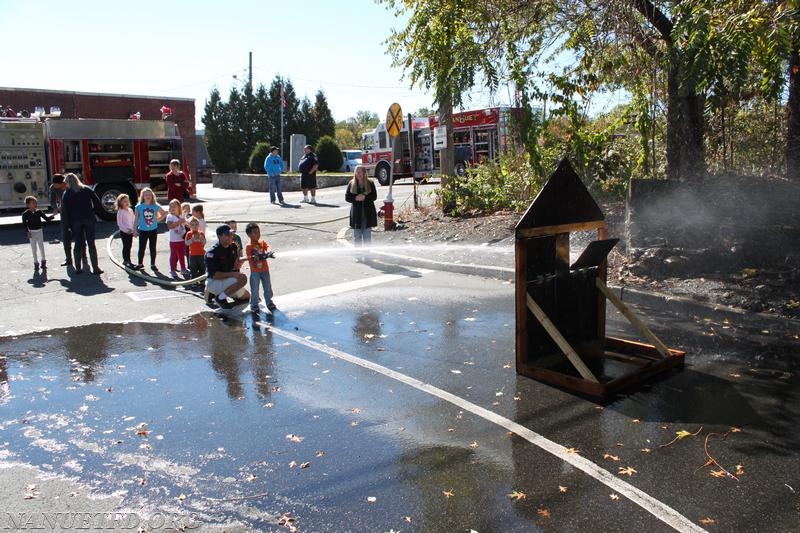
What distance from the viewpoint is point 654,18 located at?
34.3 ft

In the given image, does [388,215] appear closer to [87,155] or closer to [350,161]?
[87,155]

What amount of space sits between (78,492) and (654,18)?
10134 millimetres

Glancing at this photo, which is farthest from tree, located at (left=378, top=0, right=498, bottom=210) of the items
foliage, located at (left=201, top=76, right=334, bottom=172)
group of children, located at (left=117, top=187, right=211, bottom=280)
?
foliage, located at (left=201, top=76, right=334, bottom=172)

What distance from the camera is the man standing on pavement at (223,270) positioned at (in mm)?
8945

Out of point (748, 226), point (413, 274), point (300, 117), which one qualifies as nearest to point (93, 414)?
point (413, 274)

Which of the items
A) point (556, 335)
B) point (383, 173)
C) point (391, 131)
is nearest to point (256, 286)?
point (556, 335)

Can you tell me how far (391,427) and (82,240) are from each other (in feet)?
29.4

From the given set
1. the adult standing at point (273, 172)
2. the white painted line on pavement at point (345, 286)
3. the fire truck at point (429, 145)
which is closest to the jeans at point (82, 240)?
the white painted line on pavement at point (345, 286)

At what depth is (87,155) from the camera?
19125 mm

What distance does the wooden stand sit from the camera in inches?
222

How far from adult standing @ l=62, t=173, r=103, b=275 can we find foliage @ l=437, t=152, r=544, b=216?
763cm

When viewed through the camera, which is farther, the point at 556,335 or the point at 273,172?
the point at 273,172

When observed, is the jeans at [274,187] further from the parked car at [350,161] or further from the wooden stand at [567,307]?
the parked car at [350,161]

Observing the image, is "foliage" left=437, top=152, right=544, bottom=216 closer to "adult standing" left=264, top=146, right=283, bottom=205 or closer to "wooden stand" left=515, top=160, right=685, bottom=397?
"adult standing" left=264, top=146, right=283, bottom=205
